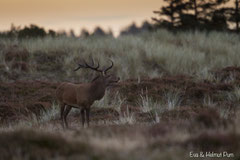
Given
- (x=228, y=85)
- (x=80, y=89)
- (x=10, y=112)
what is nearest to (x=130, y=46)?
(x=228, y=85)

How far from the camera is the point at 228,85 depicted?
1532 centimetres

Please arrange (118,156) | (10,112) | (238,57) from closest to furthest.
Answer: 1. (118,156)
2. (10,112)
3. (238,57)

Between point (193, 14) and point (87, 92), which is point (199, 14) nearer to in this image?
point (193, 14)

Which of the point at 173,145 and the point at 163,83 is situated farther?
the point at 163,83

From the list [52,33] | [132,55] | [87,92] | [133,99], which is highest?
[52,33]

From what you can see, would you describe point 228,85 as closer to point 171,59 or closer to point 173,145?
point 171,59

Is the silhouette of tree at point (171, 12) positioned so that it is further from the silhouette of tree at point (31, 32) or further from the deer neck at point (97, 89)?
the deer neck at point (97, 89)

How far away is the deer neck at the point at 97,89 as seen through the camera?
956cm

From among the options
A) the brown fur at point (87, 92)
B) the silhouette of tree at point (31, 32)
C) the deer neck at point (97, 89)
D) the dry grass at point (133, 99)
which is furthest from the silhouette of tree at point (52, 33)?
the deer neck at point (97, 89)

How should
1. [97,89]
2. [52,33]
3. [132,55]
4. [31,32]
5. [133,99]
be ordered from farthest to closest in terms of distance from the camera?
[52,33], [31,32], [132,55], [133,99], [97,89]

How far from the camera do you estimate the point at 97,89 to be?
959 cm

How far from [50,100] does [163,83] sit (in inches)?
160

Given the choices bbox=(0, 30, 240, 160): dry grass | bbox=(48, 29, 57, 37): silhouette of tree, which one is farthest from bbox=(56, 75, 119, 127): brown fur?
bbox=(48, 29, 57, 37): silhouette of tree

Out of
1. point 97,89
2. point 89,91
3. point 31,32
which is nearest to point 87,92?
point 89,91
